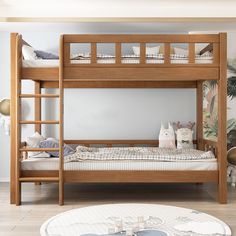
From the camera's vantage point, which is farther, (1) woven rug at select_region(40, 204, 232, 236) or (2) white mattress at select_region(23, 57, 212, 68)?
(2) white mattress at select_region(23, 57, 212, 68)

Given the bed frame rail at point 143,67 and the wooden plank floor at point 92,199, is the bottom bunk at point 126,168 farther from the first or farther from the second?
the bed frame rail at point 143,67

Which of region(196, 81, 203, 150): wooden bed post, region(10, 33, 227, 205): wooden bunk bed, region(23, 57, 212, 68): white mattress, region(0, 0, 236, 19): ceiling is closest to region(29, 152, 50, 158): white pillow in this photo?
region(10, 33, 227, 205): wooden bunk bed

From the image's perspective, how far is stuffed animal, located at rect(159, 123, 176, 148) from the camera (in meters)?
5.53

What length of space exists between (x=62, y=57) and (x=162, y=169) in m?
1.65

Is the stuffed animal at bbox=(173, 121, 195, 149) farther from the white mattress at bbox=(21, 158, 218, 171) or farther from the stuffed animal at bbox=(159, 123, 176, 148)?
the white mattress at bbox=(21, 158, 218, 171)

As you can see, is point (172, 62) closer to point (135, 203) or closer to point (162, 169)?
point (162, 169)

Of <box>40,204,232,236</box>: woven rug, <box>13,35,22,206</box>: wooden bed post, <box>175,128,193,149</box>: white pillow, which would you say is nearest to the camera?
<box>40,204,232,236</box>: woven rug

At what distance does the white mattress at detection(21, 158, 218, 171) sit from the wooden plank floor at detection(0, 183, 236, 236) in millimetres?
398

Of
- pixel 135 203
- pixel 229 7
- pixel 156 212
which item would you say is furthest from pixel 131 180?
pixel 229 7

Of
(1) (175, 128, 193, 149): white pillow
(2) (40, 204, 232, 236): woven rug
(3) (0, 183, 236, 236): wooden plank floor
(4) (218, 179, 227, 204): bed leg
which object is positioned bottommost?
(3) (0, 183, 236, 236): wooden plank floor

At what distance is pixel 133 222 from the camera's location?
336 cm

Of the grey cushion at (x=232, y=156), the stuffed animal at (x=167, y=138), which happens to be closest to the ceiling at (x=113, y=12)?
the stuffed animal at (x=167, y=138)

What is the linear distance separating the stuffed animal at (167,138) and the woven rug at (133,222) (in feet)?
5.08

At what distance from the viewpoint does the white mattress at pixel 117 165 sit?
4.31 metres
